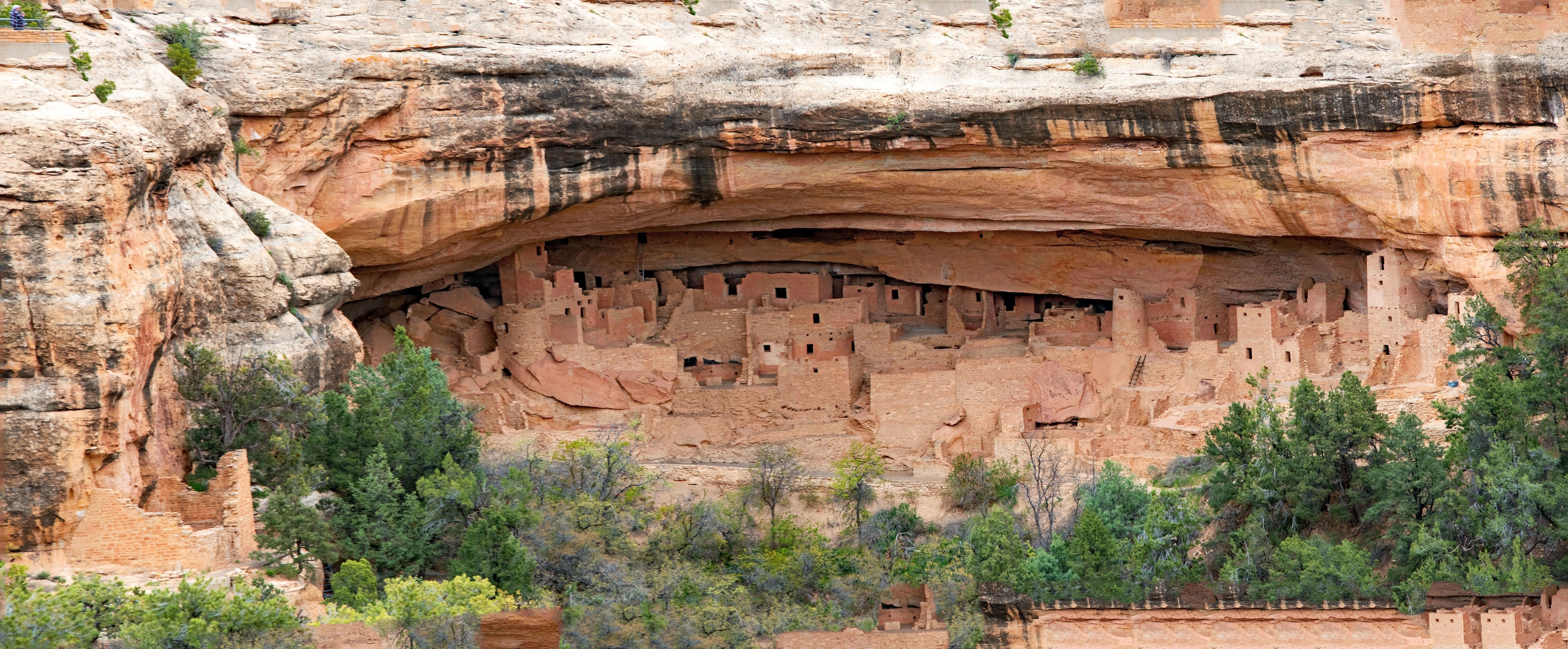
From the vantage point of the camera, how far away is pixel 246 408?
22.6m

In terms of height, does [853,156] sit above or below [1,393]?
above

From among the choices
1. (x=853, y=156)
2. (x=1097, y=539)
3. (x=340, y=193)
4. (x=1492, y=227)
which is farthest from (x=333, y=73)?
(x=1492, y=227)

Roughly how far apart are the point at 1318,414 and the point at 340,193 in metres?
13.9

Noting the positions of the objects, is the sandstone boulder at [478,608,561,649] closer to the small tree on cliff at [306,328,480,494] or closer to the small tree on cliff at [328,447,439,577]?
the small tree on cliff at [328,447,439,577]

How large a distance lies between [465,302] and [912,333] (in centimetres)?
769

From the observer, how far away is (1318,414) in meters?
26.4

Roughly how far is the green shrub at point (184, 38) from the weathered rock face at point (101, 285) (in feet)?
7.14

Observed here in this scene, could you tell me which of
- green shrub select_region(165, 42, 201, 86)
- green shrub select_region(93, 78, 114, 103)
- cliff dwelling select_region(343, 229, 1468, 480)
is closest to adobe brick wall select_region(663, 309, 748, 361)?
cliff dwelling select_region(343, 229, 1468, 480)

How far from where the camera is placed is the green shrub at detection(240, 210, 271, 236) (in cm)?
2425

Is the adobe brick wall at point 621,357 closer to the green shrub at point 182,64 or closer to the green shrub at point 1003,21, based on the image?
the green shrub at point 1003,21

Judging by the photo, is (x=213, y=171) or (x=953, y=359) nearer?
(x=213, y=171)

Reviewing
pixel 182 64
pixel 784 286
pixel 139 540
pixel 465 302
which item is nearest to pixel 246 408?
pixel 139 540

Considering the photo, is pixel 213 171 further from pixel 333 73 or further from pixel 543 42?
pixel 543 42

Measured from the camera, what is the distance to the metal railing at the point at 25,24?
866 inches
